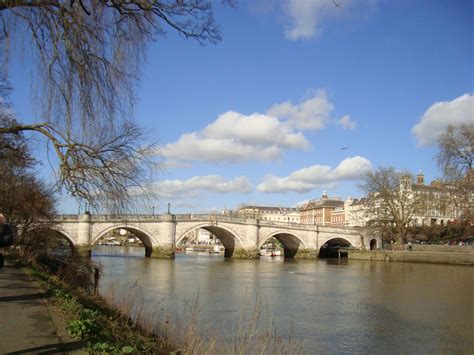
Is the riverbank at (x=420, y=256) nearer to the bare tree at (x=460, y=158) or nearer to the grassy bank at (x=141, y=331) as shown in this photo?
the bare tree at (x=460, y=158)

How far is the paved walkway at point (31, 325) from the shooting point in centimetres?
469

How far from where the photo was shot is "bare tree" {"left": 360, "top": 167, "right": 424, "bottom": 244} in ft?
161

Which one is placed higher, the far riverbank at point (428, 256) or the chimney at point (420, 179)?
the chimney at point (420, 179)

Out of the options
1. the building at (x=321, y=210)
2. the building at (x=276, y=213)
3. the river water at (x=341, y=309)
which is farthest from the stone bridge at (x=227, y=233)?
the building at (x=276, y=213)

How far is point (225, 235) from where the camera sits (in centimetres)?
5069

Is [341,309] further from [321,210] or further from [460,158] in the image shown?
[321,210]

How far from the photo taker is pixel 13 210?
17938 mm

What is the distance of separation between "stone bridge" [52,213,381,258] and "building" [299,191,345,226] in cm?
4401

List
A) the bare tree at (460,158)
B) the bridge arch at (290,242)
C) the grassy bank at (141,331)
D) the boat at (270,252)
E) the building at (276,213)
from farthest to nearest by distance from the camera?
1. the building at (276,213)
2. the boat at (270,252)
3. the bridge arch at (290,242)
4. the bare tree at (460,158)
5. the grassy bank at (141,331)

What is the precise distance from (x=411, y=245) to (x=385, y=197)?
536cm

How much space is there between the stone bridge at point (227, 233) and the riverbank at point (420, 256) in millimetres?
5429

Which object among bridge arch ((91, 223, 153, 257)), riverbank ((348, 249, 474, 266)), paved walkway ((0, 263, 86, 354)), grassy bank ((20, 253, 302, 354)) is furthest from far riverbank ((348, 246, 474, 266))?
paved walkway ((0, 263, 86, 354))

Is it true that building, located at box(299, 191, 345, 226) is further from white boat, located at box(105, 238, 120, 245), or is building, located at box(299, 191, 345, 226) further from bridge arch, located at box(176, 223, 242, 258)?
bridge arch, located at box(176, 223, 242, 258)

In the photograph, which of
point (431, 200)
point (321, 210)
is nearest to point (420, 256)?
point (431, 200)
